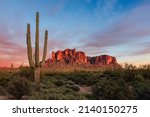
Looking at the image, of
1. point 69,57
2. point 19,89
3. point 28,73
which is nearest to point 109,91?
point 19,89

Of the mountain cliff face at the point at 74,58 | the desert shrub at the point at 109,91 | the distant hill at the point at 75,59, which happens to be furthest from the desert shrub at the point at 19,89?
the mountain cliff face at the point at 74,58

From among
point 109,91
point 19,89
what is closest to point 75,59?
point 19,89

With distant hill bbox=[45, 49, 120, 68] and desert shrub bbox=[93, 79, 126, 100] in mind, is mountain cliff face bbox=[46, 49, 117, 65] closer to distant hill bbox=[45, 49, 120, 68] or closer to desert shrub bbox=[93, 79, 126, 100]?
distant hill bbox=[45, 49, 120, 68]

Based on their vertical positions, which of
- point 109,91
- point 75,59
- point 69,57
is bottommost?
point 109,91

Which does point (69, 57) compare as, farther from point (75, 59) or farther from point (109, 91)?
point (109, 91)

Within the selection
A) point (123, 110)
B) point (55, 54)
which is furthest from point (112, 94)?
point (55, 54)

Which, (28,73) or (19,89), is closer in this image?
(19,89)

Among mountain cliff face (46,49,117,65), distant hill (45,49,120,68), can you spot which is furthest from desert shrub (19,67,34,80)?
mountain cliff face (46,49,117,65)

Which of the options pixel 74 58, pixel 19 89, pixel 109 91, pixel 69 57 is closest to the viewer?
pixel 109 91

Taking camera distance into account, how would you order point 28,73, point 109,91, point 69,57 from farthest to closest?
1. point 69,57
2. point 28,73
3. point 109,91

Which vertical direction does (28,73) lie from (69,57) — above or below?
below

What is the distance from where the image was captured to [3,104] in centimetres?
786

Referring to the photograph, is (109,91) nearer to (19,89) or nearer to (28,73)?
(19,89)

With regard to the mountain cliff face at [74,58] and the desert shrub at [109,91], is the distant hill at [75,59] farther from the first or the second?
the desert shrub at [109,91]
